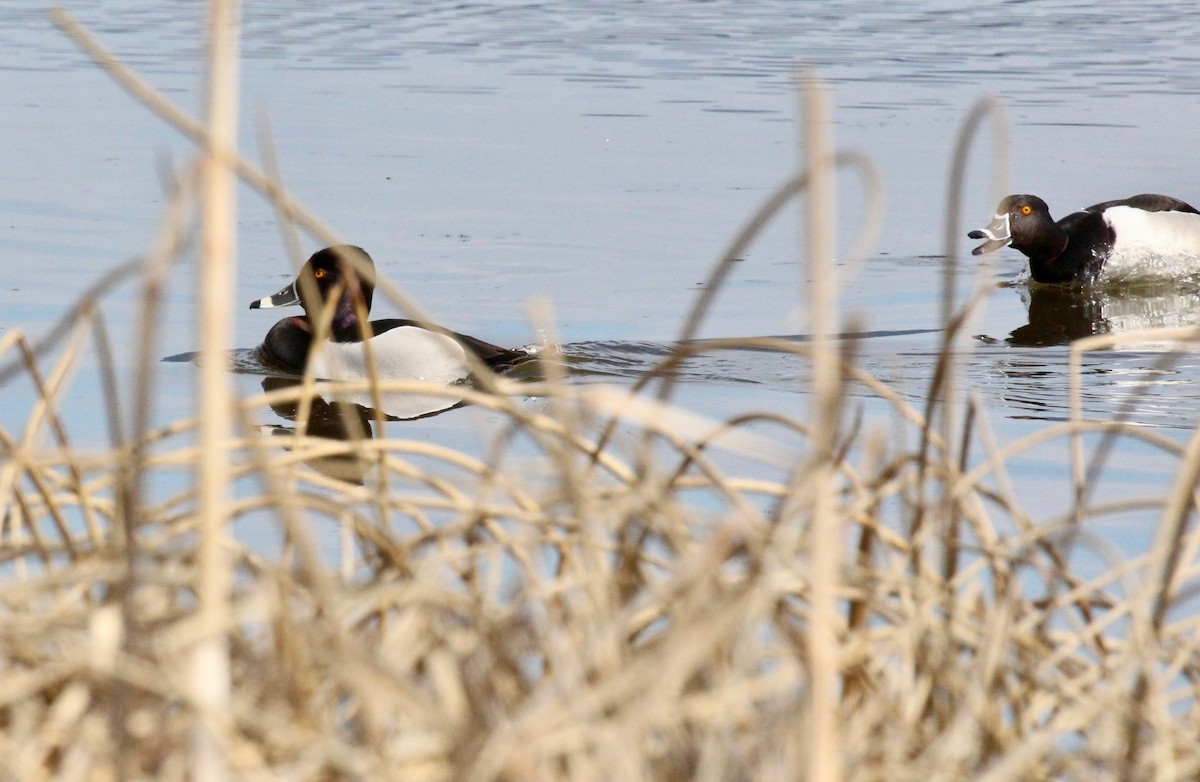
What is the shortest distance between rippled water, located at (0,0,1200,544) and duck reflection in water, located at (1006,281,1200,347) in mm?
46

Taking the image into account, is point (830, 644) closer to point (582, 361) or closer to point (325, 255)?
point (582, 361)

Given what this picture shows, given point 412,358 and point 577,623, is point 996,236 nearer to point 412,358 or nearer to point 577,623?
point 412,358

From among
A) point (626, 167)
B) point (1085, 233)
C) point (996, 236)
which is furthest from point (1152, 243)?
point (626, 167)

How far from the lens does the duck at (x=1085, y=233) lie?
38.8 ft

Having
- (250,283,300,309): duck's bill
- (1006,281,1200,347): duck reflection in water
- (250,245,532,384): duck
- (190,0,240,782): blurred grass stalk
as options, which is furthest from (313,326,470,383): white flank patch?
(190,0,240,782): blurred grass stalk

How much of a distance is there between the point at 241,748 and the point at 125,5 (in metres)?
25.4

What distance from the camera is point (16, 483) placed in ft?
7.61

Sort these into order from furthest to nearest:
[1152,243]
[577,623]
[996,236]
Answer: [1152,243] → [996,236] → [577,623]

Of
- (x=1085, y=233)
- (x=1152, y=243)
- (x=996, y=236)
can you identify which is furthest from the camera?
(x=1152, y=243)

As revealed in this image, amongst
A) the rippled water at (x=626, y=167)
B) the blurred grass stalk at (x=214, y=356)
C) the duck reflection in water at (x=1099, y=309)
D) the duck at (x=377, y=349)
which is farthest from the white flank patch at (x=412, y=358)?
the blurred grass stalk at (x=214, y=356)

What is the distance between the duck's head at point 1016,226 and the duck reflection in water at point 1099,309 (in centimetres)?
34

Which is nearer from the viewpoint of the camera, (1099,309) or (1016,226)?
(1099,309)

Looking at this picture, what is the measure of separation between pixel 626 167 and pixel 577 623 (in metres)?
12.0

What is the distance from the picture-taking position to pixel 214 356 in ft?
4.53
